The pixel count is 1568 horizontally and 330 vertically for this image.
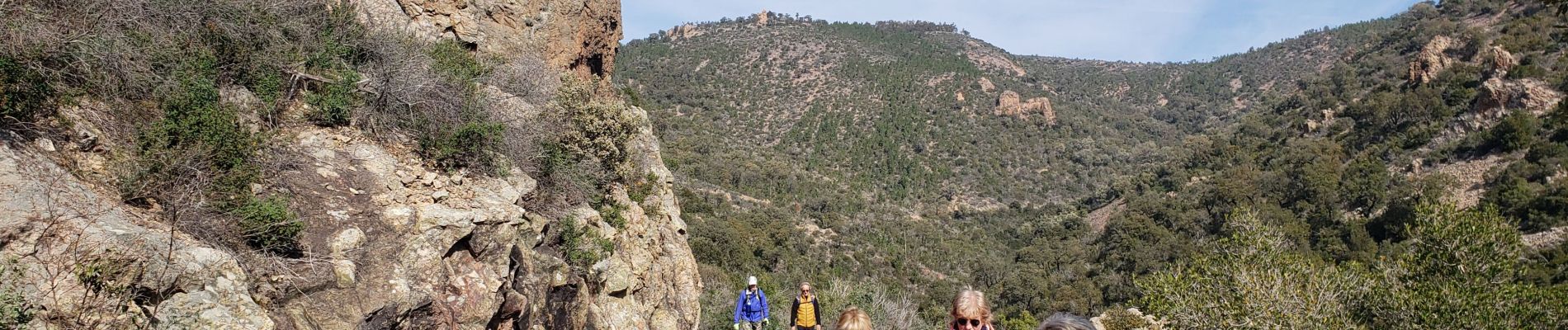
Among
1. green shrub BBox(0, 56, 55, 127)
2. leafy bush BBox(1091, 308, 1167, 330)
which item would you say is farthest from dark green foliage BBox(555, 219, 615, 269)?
leafy bush BBox(1091, 308, 1167, 330)

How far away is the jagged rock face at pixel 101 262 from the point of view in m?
3.80

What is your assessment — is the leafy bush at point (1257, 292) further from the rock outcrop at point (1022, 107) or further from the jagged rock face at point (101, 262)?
the rock outcrop at point (1022, 107)

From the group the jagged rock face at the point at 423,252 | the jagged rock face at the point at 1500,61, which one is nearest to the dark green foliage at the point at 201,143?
the jagged rock face at the point at 423,252

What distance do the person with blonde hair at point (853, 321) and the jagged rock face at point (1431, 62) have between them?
4254cm

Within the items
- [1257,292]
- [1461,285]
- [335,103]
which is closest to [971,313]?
[335,103]

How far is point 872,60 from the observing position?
76.2m

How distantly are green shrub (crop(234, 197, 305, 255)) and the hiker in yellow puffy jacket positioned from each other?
4148 millimetres

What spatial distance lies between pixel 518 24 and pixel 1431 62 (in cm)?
4301

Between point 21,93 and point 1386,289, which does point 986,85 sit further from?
point 21,93

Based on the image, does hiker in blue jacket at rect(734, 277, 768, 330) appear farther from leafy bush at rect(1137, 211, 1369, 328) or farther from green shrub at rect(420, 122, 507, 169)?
leafy bush at rect(1137, 211, 1369, 328)

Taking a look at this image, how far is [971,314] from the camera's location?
12.1ft

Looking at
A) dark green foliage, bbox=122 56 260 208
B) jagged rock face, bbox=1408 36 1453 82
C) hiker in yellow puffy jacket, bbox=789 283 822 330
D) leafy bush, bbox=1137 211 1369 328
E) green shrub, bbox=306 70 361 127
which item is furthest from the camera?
jagged rock face, bbox=1408 36 1453 82

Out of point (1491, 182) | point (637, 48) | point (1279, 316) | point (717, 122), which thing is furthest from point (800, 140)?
point (1279, 316)

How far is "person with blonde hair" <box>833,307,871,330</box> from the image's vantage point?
3.85m
